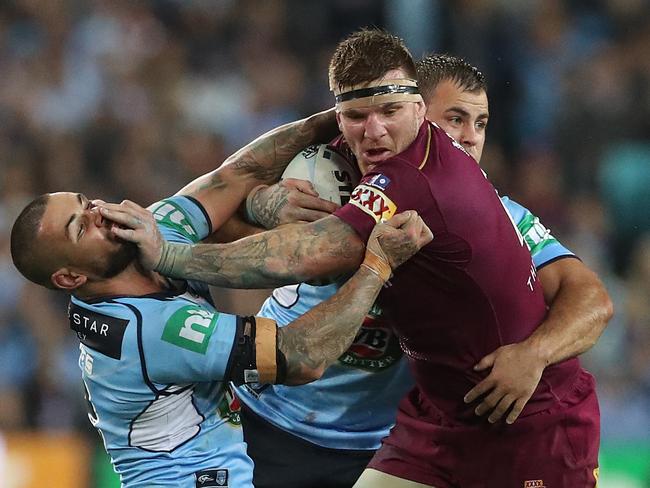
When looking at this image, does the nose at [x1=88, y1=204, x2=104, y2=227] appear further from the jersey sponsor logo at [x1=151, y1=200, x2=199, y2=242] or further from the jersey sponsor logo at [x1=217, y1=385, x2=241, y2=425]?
the jersey sponsor logo at [x1=217, y1=385, x2=241, y2=425]

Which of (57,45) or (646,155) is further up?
(57,45)

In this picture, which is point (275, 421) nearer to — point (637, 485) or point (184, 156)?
point (637, 485)

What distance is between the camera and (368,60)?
4.54 metres

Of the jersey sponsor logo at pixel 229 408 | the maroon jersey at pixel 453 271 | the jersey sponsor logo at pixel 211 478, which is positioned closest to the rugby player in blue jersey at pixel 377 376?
the maroon jersey at pixel 453 271

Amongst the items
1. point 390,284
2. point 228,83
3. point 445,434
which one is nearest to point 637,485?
point 445,434

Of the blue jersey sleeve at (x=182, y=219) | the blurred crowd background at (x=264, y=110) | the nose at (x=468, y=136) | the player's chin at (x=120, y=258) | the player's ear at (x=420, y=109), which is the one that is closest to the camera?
the player's chin at (x=120, y=258)

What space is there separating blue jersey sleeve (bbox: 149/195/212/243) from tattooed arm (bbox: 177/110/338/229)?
0.19ft

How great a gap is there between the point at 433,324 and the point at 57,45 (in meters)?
7.34

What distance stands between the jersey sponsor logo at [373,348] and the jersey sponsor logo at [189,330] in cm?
85

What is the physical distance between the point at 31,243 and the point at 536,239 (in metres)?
2.06

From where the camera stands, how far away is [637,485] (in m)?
7.97

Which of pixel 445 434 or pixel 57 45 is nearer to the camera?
pixel 445 434

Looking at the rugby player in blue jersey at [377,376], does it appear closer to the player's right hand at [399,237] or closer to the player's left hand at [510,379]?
the player's left hand at [510,379]

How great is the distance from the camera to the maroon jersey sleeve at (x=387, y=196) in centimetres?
432
